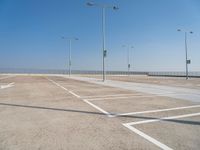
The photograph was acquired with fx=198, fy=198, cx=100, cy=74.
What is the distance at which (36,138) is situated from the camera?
4.32 metres

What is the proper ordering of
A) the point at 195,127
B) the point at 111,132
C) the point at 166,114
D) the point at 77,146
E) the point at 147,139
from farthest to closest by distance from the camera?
the point at 166,114 < the point at 195,127 < the point at 111,132 < the point at 147,139 < the point at 77,146

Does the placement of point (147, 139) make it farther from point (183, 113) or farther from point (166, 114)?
point (183, 113)

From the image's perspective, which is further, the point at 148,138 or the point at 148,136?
the point at 148,136

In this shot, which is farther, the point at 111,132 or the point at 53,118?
the point at 53,118

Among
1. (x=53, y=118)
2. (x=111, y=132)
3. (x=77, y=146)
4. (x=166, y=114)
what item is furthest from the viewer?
(x=166, y=114)

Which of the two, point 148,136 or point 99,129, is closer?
point 148,136

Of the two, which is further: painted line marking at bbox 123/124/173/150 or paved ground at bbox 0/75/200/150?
paved ground at bbox 0/75/200/150

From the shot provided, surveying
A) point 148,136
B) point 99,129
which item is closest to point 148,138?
point 148,136

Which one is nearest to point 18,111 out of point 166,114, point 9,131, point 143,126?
point 9,131

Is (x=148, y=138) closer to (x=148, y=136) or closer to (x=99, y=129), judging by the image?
(x=148, y=136)

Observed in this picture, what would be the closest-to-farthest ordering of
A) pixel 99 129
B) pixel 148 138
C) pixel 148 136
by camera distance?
pixel 148 138, pixel 148 136, pixel 99 129

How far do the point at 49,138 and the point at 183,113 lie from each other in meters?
4.65

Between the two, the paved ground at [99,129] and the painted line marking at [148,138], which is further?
the paved ground at [99,129]

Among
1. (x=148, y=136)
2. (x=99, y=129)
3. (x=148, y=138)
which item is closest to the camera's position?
(x=148, y=138)
